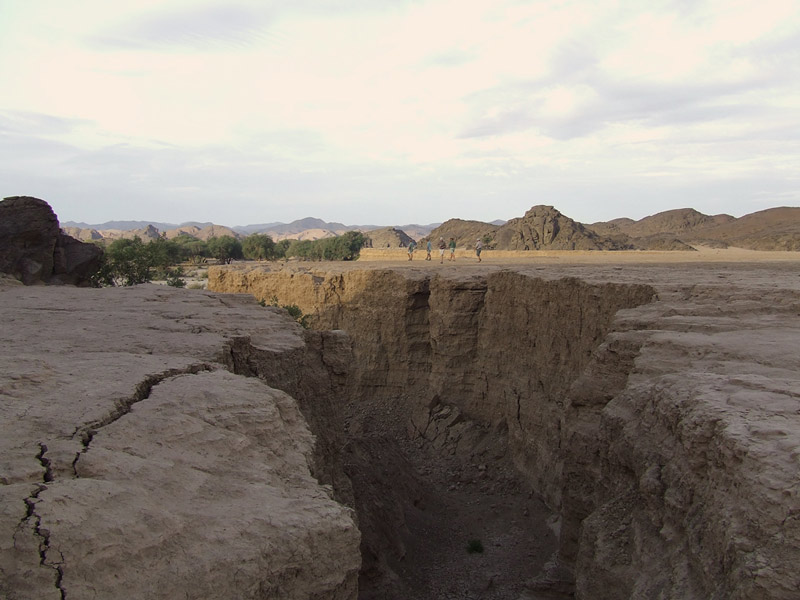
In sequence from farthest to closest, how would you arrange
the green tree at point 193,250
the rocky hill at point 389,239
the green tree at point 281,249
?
the rocky hill at point 389,239
the green tree at point 281,249
the green tree at point 193,250

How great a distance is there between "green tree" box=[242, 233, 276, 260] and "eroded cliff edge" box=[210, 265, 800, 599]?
93.8 feet

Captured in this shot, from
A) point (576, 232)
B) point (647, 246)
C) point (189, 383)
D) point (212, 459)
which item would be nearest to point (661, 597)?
point (212, 459)

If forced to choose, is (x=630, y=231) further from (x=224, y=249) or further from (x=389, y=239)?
(x=224, y=249)

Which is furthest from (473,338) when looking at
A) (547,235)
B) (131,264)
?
(547,235)

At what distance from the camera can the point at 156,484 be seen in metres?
2.54

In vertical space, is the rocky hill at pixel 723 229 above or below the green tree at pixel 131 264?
above

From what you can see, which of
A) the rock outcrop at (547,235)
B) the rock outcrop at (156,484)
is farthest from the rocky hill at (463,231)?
the rock outcrop at (156,484)

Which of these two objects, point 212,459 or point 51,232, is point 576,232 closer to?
point 51,232

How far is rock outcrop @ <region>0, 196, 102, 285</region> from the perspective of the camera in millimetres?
10758

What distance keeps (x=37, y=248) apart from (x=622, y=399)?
10909 millimetres

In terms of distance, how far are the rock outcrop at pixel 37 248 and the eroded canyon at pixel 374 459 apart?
3383 mm

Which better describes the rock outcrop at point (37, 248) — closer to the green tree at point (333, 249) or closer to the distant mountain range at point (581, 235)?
the distant mountain range at point (581, 235)

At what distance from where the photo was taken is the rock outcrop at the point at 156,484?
212 cm

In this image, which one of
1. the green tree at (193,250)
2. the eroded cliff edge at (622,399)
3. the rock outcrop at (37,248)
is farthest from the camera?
the green tree at (193,250)
